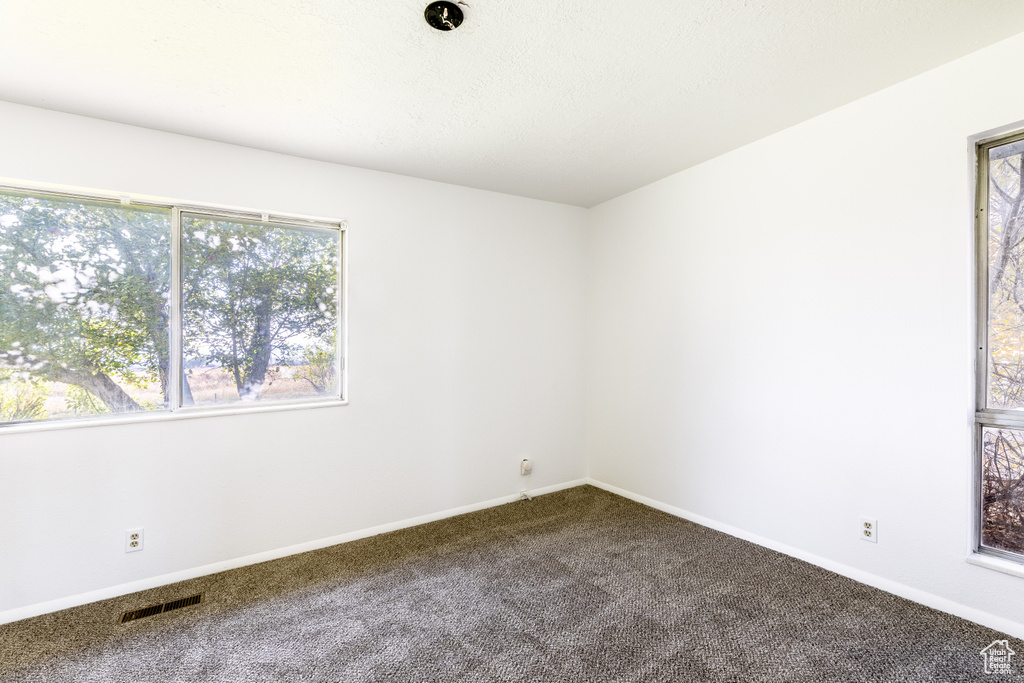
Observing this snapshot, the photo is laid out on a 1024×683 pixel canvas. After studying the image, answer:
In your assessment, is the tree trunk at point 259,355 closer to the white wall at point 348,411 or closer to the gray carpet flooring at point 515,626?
the white wall at point 348,411

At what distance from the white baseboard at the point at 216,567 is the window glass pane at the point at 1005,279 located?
2991mm

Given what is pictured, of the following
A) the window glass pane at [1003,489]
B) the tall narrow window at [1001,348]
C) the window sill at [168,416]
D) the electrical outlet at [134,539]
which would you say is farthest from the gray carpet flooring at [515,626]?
the window sill at [168,416]

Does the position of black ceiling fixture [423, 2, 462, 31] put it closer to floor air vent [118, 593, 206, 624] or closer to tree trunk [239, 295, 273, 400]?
tree trunk [239, 295, 273, 400]

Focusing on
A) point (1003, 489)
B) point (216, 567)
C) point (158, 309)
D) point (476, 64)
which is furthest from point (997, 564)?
point (158, 309)

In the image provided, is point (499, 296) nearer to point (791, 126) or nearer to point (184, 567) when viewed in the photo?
point (791, 126)

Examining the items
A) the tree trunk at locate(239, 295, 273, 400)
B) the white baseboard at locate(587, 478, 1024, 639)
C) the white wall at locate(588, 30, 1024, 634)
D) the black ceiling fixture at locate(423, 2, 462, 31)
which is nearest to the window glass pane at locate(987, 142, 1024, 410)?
the white wall at locate(588, 30, 1024, 634)

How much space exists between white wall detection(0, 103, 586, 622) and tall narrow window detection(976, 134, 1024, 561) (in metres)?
2.60

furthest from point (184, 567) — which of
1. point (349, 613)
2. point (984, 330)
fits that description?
point (984, 330)

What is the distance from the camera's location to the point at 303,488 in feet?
9.78

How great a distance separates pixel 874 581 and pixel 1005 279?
156cm

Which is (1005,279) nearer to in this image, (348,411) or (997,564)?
(997,564)

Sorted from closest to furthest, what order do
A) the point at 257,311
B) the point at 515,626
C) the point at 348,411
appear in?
the point at 515,626
the point at 257,311
the point at 348,411

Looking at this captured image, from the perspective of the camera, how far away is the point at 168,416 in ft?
8.54

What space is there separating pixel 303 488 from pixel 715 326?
2.89 metres
